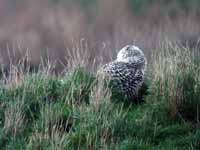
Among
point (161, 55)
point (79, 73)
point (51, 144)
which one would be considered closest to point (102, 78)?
point (79, 73)

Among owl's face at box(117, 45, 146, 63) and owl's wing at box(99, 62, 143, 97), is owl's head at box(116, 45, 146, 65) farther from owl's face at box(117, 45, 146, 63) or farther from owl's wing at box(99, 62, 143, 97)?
owl's wing at box(99, 62, 143, 97)

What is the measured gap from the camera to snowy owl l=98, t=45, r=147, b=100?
6188 millimetres

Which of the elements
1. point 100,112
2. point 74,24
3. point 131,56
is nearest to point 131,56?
point 131,56

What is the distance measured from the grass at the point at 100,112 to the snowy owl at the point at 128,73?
15 centimetres

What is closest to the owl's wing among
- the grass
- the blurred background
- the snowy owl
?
the snowy owl

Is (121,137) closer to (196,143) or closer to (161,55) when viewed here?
(196,143)

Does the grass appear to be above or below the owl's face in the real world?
below

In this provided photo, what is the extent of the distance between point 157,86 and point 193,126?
759 millimetres

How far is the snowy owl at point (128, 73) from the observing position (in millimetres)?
6188

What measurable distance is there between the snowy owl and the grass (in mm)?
146

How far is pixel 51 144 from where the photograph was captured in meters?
4.66

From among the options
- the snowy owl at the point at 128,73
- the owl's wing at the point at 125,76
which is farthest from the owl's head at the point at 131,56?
the owl's wing at the point at 125,76

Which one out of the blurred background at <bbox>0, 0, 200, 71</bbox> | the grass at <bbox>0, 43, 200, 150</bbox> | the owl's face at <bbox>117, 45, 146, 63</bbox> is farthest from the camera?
the blurred background at <bbox>0, 0, 200, 71</bbox>

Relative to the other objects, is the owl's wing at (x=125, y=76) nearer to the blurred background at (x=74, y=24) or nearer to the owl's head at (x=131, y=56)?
the owl's head at (x=131, y=56)
